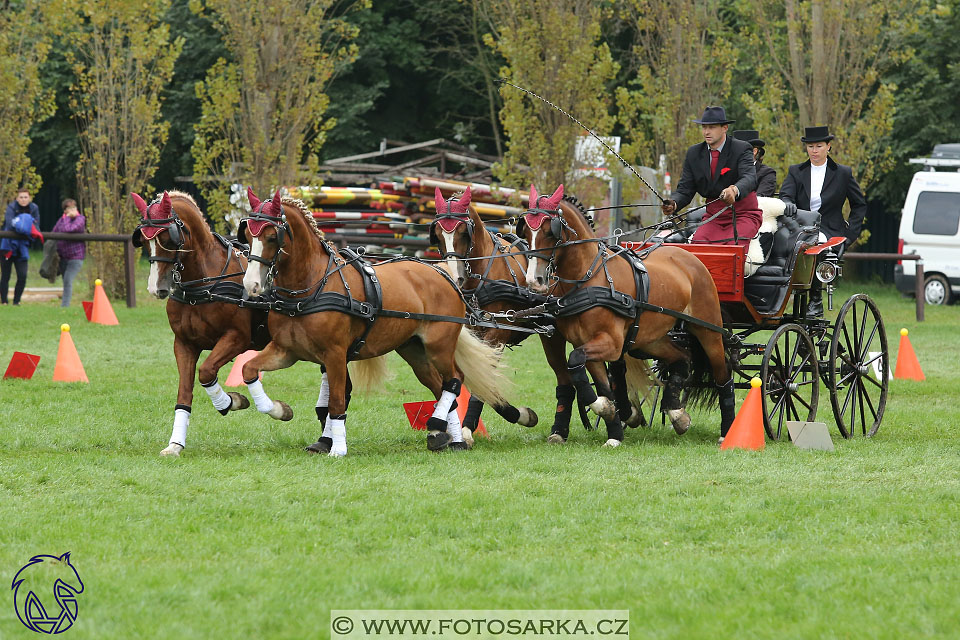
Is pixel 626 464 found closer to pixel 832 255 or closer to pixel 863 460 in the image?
pixel 863 460

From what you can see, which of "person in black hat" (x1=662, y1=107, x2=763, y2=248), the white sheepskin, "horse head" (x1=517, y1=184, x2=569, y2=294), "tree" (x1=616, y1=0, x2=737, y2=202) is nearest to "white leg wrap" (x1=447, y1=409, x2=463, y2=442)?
"horse head" (x1=517, y1=184, x2=569, y2=294)

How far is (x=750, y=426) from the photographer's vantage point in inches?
346

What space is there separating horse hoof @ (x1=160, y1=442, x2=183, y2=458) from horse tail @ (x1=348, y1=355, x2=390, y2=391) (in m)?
1.52

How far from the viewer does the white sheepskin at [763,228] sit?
378 inches

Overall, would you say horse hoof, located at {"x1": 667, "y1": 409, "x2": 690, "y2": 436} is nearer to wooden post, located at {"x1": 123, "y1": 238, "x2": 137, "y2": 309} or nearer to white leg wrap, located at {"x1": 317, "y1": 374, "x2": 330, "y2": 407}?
white leg wrap, located at {"x1": 317, "y1": 374, "x2": 330, "y2": 407}

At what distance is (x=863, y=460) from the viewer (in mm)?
8312

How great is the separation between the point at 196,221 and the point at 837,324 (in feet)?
15.9

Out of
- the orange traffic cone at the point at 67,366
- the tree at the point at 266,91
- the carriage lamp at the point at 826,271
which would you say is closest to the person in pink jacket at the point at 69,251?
the tree at the point at 266,91

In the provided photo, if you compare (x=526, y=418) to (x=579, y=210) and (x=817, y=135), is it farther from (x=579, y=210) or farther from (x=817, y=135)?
(x=817, y=135)

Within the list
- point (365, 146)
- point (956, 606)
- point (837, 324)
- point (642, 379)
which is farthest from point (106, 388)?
point (365, 146)

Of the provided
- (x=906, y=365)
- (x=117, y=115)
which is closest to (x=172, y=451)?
(x=906, y=365)

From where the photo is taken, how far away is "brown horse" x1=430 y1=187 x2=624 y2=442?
907cm

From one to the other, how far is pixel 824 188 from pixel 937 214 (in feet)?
47.6

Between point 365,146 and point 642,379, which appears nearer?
point 642,379
